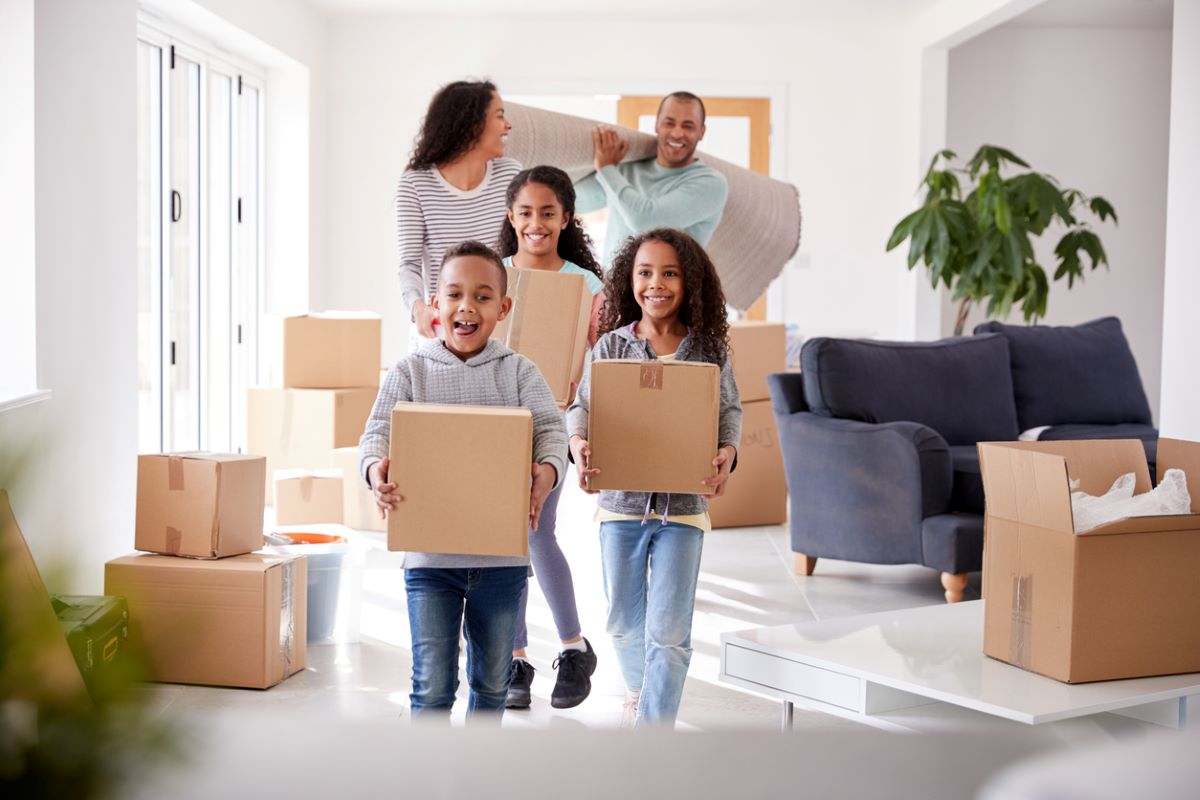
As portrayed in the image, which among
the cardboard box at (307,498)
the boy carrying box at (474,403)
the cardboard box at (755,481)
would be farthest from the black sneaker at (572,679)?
the cardboard box at (755,481)

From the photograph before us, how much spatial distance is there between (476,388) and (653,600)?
54cm

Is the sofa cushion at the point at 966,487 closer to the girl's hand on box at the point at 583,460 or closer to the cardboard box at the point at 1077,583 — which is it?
the cardboard box at the point at 1077,583

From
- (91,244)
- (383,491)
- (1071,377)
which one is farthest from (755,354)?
(383,491)

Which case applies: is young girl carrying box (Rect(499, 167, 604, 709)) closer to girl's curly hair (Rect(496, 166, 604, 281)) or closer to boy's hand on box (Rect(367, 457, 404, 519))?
girl's curly hair (Rect(496, 166, 604, 281))

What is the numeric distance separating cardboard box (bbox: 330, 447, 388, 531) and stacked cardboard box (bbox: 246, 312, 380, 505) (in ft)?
1.18

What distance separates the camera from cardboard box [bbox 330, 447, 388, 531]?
4.86m

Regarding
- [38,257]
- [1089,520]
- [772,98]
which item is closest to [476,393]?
[1089,520]

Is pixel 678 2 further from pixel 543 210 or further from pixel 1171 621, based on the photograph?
pixel 1171 621

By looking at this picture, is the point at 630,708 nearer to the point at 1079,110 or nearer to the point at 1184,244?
the point at 1184,244

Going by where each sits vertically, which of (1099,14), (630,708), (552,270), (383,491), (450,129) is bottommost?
(630,708)

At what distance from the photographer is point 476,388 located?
208 centimetres

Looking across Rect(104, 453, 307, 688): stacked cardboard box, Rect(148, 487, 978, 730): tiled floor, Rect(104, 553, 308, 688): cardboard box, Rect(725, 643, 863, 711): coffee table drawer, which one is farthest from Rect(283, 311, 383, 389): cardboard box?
Rect(725, 643, 863, 711): coffee table drawer

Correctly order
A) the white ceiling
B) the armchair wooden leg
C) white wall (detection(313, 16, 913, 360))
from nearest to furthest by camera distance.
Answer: the armchair wooden leg → the white ceiling → white wall (detection(313, 16, 913, 360))

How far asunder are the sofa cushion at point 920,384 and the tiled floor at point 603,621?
1.89ft
